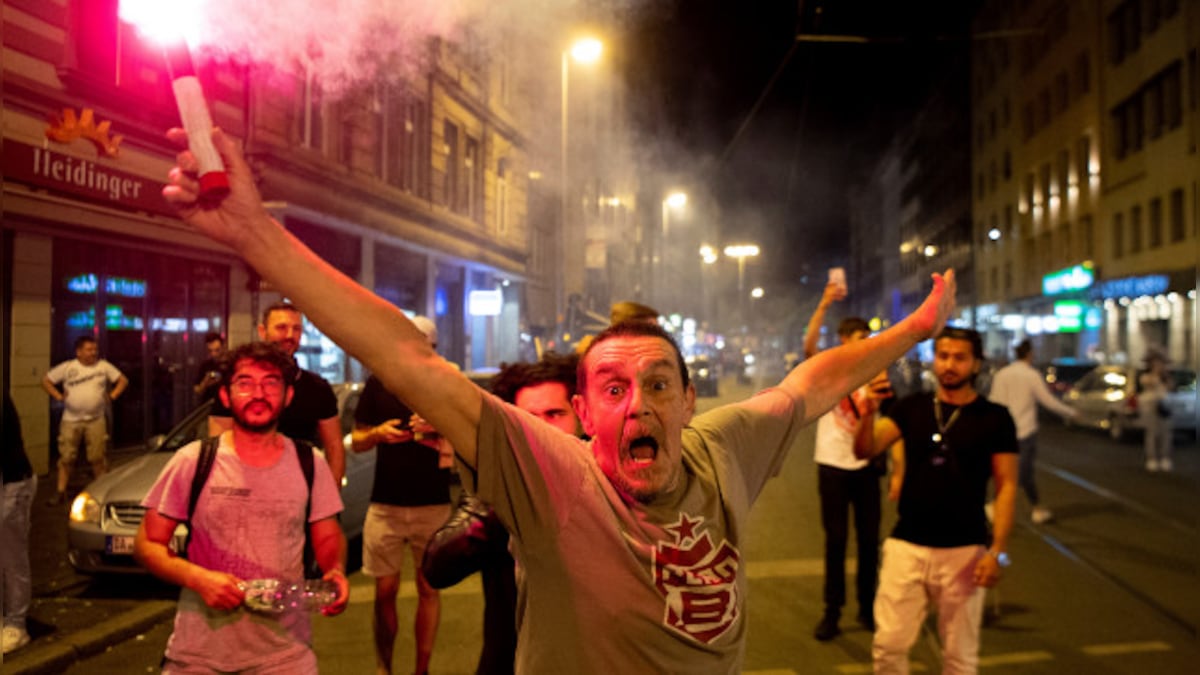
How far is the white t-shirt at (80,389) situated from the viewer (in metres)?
8.21

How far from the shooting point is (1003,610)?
218 inches

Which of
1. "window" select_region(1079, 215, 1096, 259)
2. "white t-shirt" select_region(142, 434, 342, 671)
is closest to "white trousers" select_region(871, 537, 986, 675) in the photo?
"white t-shirt" select_region(142, 434, 342, 671)

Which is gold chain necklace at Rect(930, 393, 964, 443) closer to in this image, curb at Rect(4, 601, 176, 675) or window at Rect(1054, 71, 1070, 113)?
curb at Rect(4, 601, 176, 675)

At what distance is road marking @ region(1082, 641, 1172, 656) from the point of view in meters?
4.69

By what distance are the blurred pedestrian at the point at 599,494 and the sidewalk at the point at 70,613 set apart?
4.26 m

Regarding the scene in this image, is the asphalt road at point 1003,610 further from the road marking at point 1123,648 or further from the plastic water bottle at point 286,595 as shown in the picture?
the plastic water bottle at point 286,595

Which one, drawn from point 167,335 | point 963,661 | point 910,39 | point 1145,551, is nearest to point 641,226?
point 910,39

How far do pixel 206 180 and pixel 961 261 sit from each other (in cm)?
5865

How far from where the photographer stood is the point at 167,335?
1225cm

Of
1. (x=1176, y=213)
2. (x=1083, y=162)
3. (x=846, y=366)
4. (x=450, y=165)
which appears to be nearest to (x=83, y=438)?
(x=846, y=366)

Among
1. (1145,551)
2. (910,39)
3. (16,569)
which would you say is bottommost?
(1145,551)

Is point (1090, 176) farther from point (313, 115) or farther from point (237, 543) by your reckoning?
point (237, 543)

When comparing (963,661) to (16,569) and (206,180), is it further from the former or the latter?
(16,569)

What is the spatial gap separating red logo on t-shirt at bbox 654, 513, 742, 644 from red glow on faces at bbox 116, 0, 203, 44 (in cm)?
134
